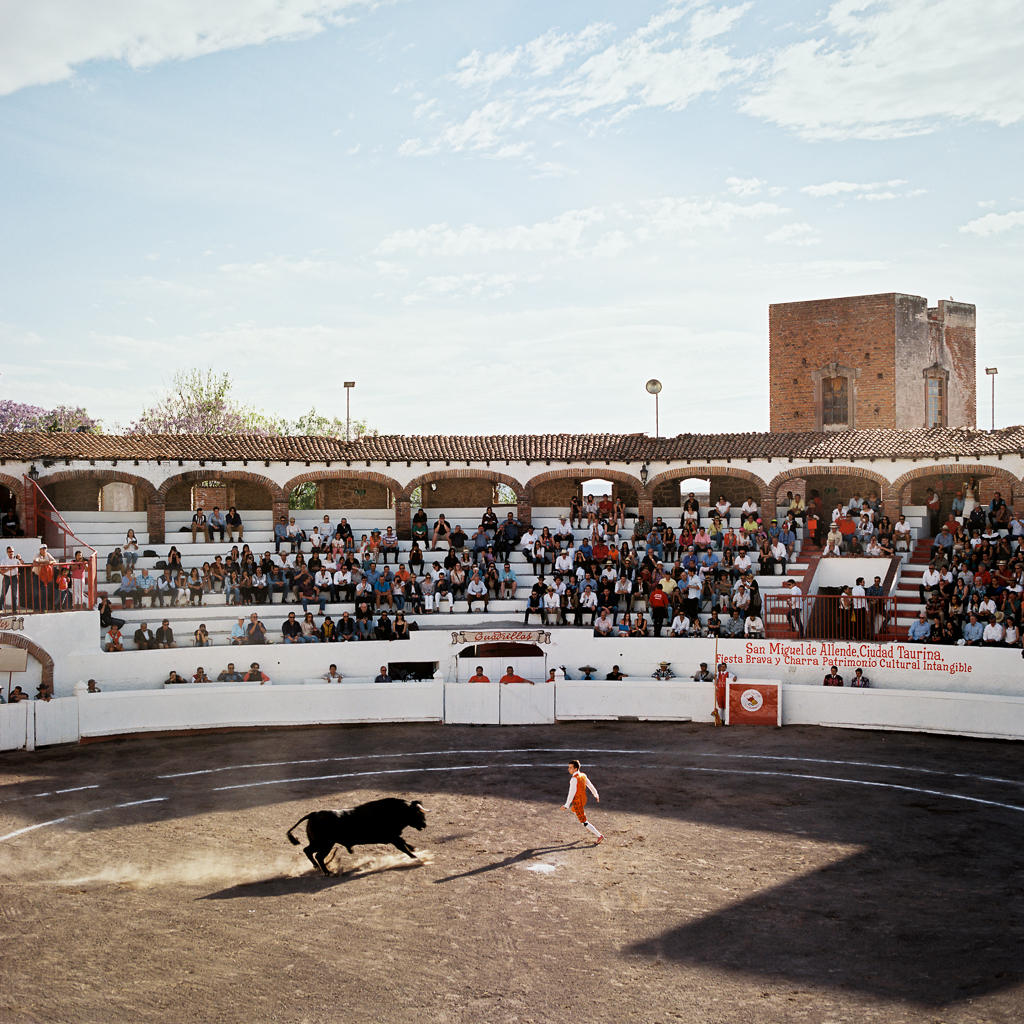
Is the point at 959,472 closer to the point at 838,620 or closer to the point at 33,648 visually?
the point at 838,620

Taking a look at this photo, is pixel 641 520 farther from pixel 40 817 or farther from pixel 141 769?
pixel 40 817

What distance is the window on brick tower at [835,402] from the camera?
4484cm

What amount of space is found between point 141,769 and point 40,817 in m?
3.36

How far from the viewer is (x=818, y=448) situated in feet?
113

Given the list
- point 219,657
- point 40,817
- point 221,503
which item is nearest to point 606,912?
point 40,817

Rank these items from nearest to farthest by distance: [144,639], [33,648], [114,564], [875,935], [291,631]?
[875,935], [33,648], [144,639], [291,631], [114,564]

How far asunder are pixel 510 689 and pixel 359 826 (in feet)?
33.2

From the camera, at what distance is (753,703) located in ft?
77.9

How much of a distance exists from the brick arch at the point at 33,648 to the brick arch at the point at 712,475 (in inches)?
793

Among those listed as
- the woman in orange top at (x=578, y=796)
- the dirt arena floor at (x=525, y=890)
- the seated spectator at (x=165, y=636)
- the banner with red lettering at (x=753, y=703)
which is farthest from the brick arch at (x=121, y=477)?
the woman in orange top at (x=578, y=796)

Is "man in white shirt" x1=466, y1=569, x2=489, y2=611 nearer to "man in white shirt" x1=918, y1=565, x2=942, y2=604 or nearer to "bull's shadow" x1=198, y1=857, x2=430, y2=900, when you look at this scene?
"man in white shirt" x1=918, y1=565, x2=942, y2=604

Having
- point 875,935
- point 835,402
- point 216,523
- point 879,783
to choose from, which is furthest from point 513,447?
point 875,935

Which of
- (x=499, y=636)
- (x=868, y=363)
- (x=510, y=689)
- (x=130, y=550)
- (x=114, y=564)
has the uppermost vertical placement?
(x=868, y=363)

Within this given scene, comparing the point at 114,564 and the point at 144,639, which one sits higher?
the point at 114,564
